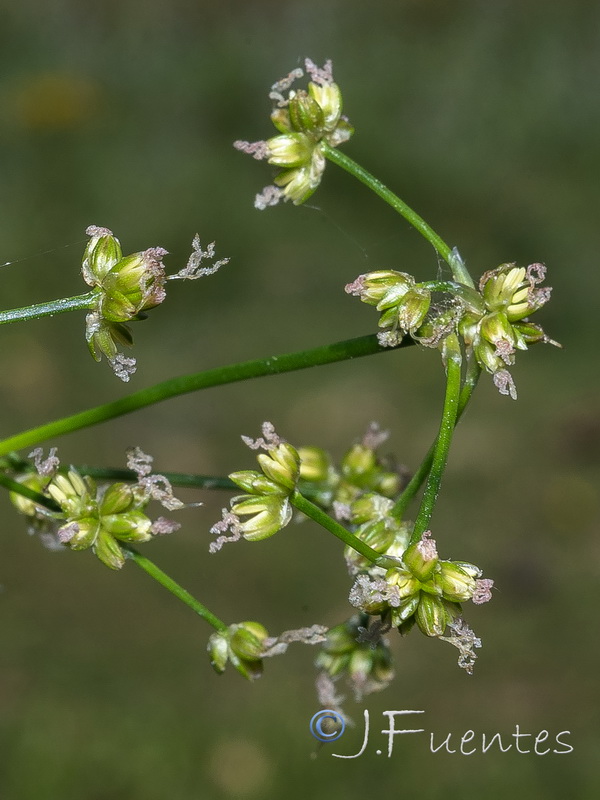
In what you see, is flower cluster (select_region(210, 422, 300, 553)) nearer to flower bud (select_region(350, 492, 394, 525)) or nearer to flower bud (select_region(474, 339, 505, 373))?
flower bud (select_region(350, 492, 394, 525))

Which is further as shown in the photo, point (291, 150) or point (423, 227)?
point (291, 150)

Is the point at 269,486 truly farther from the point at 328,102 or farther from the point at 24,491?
the point at 328,102

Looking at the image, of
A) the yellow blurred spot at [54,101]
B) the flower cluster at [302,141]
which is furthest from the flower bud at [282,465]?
the yellow blurred spot at [54,101]

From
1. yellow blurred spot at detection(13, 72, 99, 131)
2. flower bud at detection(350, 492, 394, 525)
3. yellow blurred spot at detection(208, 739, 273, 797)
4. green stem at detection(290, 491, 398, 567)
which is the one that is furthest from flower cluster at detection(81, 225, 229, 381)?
yellow blurred spot at detection(13, 72, 99, 131)

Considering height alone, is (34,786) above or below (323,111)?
below

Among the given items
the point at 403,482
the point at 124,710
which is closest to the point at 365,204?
the point at 124,710

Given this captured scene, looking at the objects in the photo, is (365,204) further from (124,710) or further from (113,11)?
(124,710)

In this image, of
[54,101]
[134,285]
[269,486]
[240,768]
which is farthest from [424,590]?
[54,101]
